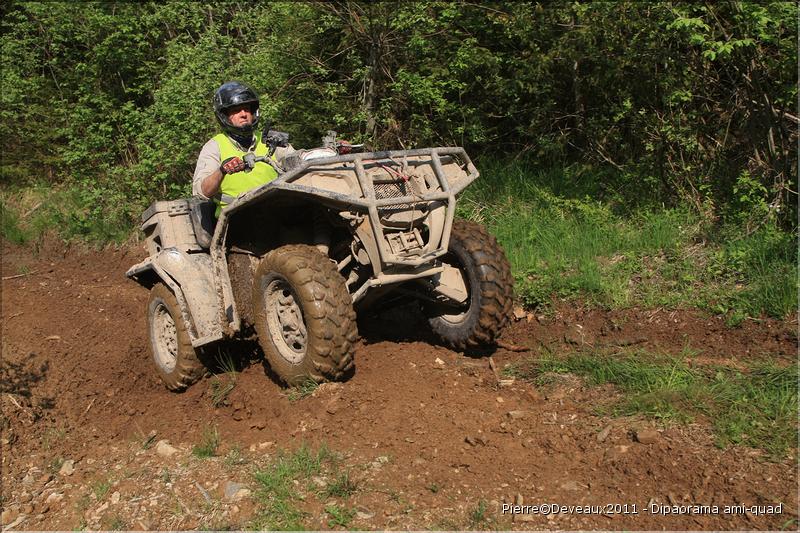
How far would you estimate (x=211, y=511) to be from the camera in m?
4.28

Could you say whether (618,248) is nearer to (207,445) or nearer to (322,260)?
(322,260)

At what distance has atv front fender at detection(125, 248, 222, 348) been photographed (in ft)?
20.1

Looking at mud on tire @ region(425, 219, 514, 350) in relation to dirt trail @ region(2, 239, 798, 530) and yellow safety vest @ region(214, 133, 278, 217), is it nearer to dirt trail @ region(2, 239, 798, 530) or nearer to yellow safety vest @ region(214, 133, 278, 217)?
dirt trail @ region(2, 239, 798, 530)

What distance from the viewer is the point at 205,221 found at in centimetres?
633

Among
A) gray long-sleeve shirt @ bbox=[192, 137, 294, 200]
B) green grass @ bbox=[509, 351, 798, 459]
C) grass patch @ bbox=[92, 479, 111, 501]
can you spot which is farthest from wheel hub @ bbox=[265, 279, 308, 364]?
green grass @ bbox=[509, 351, 798, 459]

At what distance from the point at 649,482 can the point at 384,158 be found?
2611 millimetres

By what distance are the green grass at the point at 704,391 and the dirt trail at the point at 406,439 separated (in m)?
0.12

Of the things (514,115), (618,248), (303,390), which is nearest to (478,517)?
(303,390)

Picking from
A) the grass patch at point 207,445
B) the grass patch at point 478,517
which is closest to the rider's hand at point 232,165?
the grass patch at point 207,445

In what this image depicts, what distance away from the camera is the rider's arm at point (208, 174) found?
18.6 ft

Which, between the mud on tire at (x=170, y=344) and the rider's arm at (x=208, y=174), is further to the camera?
the mud on tire at (x=170, y=344)

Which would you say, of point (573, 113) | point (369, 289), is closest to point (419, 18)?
point (573, 113)

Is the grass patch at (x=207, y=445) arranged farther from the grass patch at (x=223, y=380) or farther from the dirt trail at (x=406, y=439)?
the grass patch at (x=223, y=380)

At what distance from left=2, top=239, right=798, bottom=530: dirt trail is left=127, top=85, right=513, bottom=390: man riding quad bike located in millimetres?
385
